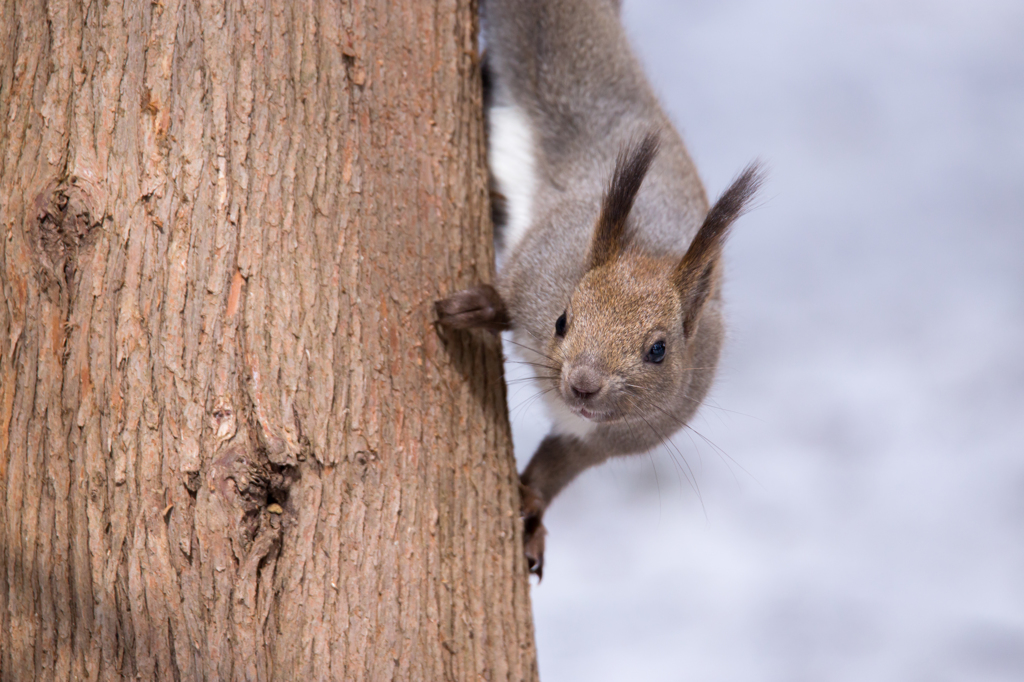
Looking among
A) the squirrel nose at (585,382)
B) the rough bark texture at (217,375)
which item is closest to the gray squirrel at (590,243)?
the squirrel nose at (585,382)

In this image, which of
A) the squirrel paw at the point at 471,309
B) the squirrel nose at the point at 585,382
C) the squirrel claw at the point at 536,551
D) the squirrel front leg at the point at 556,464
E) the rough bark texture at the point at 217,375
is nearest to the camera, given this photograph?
the rough bark texture at the point at 217,375

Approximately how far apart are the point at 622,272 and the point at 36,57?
4.81ft

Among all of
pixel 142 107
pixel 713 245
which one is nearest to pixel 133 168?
pixel 142 107

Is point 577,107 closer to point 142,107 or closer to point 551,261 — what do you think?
point 551,261

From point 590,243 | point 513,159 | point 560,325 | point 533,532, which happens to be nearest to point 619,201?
point 590,243

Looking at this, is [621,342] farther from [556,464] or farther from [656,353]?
[556,464]

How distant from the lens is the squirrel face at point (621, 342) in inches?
88.3

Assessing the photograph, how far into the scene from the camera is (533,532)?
2545 millimetres

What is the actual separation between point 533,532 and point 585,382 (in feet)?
1.92

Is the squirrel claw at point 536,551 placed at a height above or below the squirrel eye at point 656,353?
below

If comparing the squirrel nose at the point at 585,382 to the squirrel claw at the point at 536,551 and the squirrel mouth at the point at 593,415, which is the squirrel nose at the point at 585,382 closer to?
the squirrel mouth at the point at 593,415

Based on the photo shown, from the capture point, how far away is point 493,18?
3162 millimetres

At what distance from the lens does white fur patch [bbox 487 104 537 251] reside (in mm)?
3072

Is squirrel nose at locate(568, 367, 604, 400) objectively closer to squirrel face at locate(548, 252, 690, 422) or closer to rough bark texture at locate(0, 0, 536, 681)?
squirrel face at locate(548, 252, 690, 422)
